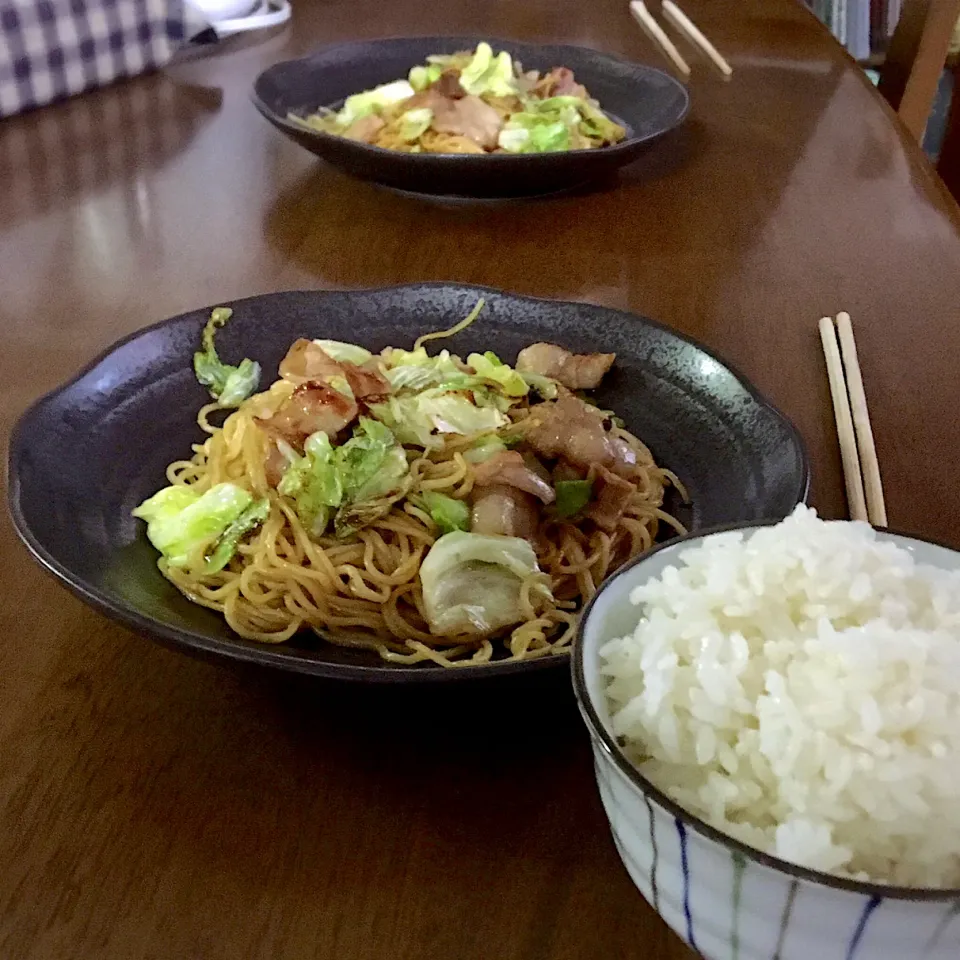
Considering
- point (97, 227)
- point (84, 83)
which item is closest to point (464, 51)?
point (84, 83)

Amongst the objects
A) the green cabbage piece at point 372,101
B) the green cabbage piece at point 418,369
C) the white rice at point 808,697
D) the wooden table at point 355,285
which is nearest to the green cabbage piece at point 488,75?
the green cabbage piece at point 372,101

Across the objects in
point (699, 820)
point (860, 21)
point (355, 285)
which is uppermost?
point (699, 820)

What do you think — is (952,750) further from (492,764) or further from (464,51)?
(464,51)

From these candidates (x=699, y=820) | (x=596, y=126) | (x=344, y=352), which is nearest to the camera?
(x=699, y=820)

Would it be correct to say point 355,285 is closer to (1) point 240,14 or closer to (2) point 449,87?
(2) point 449,87

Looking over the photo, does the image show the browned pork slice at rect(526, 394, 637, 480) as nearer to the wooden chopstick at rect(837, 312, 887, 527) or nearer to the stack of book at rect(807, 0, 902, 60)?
the wooden chopstick at rect(837, 312, 887, 527)

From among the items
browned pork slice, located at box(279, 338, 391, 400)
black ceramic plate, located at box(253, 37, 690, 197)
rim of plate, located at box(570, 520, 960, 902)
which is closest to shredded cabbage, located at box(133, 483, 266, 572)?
browned pork slice, located at box(279, 338, 391, 400)

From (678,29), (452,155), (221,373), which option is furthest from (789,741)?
(678,29)

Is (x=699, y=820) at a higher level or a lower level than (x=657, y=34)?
higher
